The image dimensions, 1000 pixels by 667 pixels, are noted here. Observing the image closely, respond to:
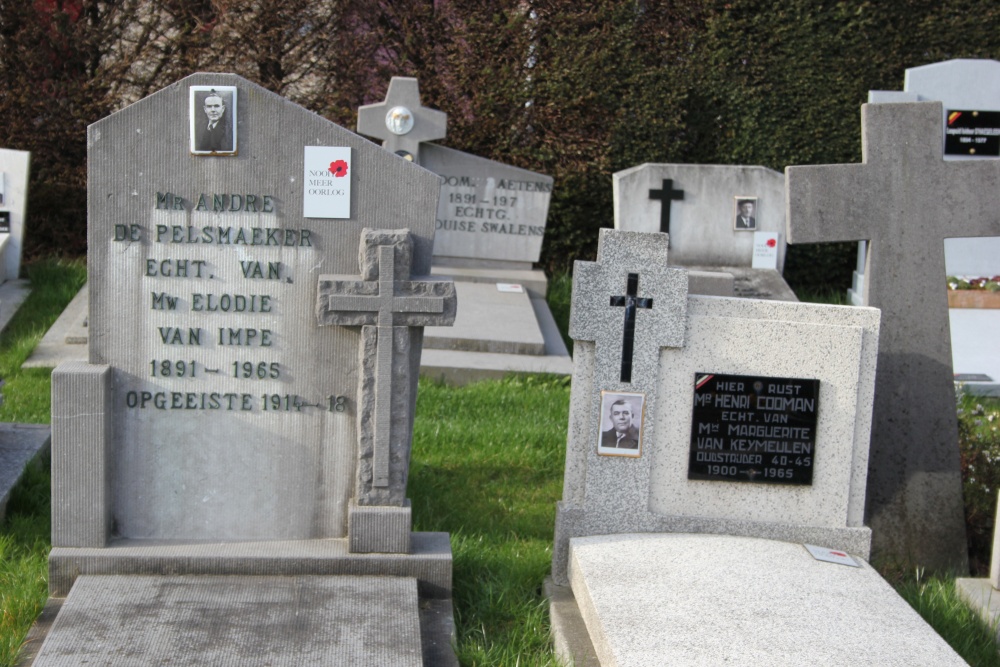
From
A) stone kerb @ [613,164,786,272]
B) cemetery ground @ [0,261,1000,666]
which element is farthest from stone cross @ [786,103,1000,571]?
stone kerb @ [613,164,786,272]

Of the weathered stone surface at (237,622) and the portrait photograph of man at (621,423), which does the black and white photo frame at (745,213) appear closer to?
the portrait photograph of man at (621,423)

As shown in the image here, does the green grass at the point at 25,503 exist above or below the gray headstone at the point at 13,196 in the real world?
below

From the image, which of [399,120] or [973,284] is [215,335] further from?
[973,284]

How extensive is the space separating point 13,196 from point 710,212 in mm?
5596

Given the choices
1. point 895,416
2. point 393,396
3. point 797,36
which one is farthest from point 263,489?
point 797,36

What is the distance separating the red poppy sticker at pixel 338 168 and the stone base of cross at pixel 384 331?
0.73ft

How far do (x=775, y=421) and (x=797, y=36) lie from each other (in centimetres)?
752

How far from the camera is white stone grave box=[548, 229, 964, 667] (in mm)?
4246

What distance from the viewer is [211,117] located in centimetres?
408

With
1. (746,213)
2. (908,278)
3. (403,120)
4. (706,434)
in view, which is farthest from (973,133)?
(706,434)

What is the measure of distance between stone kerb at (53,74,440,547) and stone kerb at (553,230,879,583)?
0.69 metres

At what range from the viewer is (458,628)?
13.5ft

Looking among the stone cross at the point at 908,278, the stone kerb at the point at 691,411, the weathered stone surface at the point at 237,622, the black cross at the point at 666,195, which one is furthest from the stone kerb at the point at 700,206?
the weathered stone surface at the point at 237,622

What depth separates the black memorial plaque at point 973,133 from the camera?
10.2m
